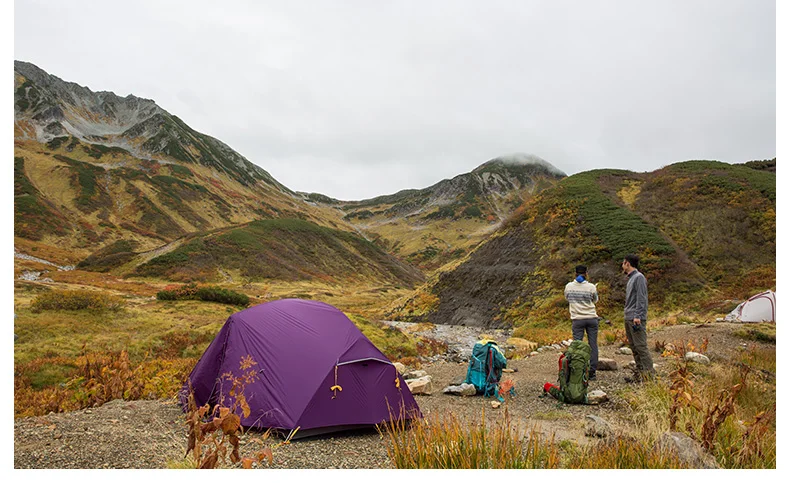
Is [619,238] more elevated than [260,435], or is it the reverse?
[619,238]

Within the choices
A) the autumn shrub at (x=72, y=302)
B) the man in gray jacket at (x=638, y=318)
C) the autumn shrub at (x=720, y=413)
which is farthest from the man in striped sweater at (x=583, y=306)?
the autumn shrub at (x=72, y=302)

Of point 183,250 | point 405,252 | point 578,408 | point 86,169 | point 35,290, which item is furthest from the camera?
point 405,252

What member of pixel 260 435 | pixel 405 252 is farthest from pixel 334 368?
pixel 405 252

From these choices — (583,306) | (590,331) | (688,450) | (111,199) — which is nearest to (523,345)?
(590,331)

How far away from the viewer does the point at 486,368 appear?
30.4ft

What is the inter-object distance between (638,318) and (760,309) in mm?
13401

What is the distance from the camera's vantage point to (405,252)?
150625 mm

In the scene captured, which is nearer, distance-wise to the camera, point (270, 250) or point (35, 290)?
point (35, 290)

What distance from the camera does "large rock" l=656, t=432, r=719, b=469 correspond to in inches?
156

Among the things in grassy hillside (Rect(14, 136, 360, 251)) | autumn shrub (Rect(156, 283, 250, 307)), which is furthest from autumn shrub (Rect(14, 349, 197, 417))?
grassy hillside (Rect(14, 136, 360, 251))

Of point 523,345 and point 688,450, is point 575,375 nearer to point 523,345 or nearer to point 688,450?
point 688,450
